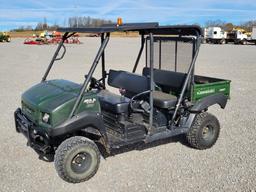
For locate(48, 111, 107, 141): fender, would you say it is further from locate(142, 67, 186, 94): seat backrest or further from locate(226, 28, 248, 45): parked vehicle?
locate(226, 28, 248, 45): parked vehicle

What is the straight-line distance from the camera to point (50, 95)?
14.6 ft

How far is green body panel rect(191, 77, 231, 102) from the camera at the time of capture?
16.9ft

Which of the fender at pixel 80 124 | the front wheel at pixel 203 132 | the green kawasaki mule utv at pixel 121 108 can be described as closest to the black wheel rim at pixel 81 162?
the green kawasaki mule utv at pixel 121 108

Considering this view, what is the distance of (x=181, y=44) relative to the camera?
18.1ft

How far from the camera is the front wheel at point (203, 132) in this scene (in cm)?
526

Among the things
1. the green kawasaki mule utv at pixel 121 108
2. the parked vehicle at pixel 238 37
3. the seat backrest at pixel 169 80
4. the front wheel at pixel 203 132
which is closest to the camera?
the green kawasaki mule utv at pixel 121 108

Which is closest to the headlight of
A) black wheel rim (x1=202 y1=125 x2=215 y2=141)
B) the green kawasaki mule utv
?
the green kawasaki mule utv

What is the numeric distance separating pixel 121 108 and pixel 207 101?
138 cm

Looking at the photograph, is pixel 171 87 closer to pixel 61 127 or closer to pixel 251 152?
pixel 251 152

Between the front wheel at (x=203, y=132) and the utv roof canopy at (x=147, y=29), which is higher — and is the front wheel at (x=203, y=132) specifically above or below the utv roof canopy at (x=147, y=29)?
below

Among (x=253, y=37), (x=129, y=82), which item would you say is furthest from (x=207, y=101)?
(x=253, y=37)

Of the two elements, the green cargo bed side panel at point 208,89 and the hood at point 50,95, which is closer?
the hood at point 50,95

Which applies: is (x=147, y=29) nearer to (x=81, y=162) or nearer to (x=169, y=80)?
(x=169, y=80)

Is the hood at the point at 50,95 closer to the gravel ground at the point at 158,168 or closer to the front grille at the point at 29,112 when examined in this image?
the front grille at the point at 29,112
